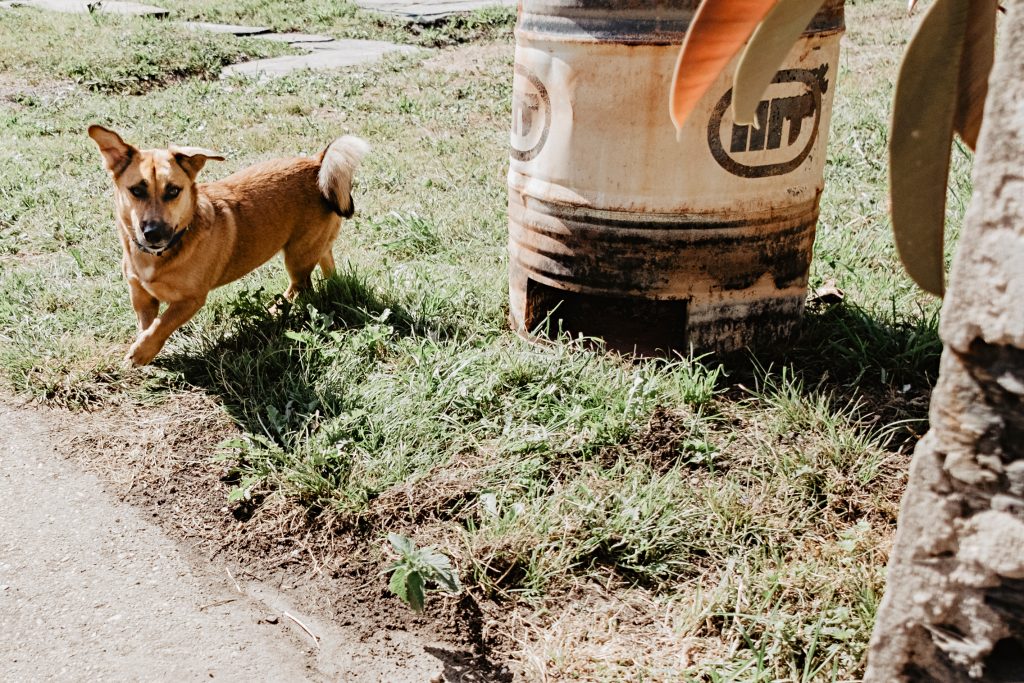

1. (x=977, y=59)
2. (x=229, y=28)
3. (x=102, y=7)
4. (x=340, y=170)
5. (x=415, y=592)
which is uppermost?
(x=977, y=59)

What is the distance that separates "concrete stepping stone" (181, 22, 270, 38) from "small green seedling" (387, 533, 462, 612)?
9178 millimetres

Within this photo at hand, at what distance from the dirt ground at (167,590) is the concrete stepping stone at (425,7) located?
919 centimetres

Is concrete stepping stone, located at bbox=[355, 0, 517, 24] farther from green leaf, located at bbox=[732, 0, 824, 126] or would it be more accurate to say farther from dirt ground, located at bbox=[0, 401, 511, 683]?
green leaf, located at bbox=[732, 0, 824, 126]

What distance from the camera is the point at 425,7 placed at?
11711mm

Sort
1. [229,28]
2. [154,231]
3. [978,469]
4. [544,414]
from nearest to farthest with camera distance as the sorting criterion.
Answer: [978,469]
[544,414]
[154,231]
[229,28]

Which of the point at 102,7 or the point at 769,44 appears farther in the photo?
the point at 102,7

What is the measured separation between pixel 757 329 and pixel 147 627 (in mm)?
2193

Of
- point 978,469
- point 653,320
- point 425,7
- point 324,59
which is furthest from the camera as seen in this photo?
point 425,7

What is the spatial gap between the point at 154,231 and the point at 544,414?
164 cm

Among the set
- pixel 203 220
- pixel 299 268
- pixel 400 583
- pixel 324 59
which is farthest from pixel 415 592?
pixel 324 59

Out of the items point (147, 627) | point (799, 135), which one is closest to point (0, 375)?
point (147, 627)

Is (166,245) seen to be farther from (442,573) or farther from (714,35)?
(714,35)

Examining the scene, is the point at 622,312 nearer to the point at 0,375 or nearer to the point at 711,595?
the point at 711,595

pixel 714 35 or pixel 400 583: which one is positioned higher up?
pixel 714 35
